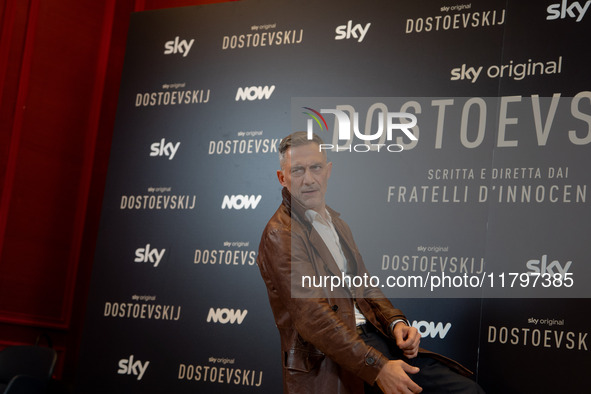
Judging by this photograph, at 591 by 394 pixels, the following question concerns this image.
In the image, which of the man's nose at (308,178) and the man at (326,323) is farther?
the man's nose at (308,178)

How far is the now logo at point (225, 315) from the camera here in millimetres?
4254

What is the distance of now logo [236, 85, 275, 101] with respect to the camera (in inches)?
177

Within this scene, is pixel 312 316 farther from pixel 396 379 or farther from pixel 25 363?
pixel 25 363

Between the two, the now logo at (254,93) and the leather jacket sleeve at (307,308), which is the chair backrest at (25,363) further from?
the leather jacket sleeve at (307,308)

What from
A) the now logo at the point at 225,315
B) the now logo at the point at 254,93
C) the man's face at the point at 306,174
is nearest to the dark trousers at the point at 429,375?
the man's face at the point at 306,174

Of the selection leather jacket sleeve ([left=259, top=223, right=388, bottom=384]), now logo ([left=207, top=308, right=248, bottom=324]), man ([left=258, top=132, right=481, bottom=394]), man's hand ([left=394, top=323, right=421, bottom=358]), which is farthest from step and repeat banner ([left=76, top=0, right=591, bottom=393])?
leather jacket sleeve ([left=259, top=223, right=388, bottom=384])

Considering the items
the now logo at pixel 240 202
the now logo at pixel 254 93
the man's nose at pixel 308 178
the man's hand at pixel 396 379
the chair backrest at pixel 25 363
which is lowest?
the chair backrest at pixel 25 363

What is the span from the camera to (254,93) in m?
4.55

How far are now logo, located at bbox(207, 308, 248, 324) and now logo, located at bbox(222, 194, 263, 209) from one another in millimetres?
632

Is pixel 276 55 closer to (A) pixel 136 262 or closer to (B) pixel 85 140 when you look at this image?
(A) pixel 136 262

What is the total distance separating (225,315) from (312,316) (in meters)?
1.76

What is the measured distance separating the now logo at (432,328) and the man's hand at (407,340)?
3.22ft

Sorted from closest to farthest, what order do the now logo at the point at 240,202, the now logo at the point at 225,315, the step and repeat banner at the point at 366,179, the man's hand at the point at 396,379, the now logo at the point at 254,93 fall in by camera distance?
the man's hand at the point at 396,379
the step and repeat banner at the point at 366,179
the now logo at the point at 225,315
the now logo at the point at 240,202
the now logo at the point at 254,93

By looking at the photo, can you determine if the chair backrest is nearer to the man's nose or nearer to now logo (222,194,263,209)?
now logo (222,194,263,209)
